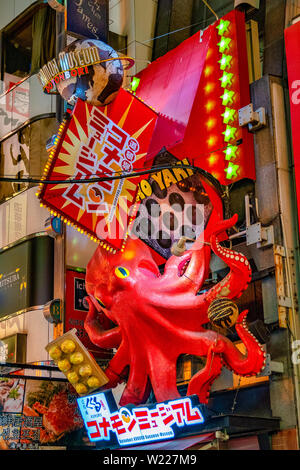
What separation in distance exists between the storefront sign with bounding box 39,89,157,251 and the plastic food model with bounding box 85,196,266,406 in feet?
3.42

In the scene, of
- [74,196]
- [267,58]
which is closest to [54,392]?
[74,196]

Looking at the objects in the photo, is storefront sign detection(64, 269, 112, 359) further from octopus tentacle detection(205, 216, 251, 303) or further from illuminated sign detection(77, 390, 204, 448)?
octopus tentacle detection(205, 216, 251, 303)

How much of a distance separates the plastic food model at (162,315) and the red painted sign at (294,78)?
2017 millimetres

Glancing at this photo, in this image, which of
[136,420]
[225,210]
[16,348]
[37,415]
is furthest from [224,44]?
[37,415]

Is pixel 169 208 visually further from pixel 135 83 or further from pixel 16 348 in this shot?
pixel 16 348

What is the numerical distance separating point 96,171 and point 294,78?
474 cm

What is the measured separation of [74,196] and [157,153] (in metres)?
2.92

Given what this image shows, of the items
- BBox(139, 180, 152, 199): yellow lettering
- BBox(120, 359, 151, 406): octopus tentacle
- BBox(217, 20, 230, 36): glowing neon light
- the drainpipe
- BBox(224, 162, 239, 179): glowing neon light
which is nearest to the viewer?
the drainpipe

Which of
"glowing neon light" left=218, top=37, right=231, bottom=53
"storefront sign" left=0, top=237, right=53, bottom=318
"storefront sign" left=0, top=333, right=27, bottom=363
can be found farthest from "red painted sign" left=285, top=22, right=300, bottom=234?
"storefront sign" left=0, top=333, right=27, bottom=363

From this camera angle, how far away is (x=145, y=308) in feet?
54.0

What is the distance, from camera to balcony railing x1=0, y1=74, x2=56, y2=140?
2205 cm
